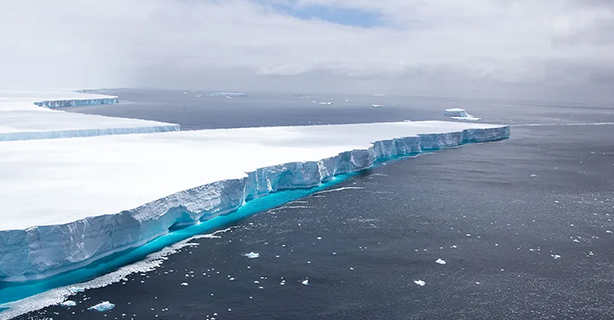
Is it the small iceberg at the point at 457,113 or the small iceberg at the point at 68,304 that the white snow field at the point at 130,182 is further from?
the small iceberg at the point at 457,113

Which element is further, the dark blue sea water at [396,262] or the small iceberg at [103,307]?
the dark blue sea water at [396,262]

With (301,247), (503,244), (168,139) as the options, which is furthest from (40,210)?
(168,139)

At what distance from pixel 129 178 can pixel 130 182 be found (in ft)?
1.74

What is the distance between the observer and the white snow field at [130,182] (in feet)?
30.1

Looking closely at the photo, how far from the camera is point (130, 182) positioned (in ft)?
41.3

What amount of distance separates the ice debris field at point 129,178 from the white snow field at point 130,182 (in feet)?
0.08

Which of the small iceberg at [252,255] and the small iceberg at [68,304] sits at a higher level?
the small iceberg at [68,304]

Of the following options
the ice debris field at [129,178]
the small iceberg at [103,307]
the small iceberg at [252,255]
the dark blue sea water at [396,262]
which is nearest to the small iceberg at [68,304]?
the dark blue sea water at [396,262]

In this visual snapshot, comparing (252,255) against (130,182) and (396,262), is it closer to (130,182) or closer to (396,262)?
(396,262)

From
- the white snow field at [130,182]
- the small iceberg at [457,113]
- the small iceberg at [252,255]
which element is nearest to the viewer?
the white snow field at [130,182]

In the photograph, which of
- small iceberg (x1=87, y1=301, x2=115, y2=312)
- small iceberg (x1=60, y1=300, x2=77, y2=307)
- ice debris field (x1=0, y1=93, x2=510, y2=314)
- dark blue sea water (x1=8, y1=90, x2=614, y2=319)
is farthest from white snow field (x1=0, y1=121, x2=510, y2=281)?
small iceberg (x1=87, y1=301, x2=115, y2=312)

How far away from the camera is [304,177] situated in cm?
1681

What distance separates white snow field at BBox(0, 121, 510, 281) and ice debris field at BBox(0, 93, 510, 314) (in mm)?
25

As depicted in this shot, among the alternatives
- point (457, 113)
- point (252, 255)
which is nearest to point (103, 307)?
point (252, 255)
